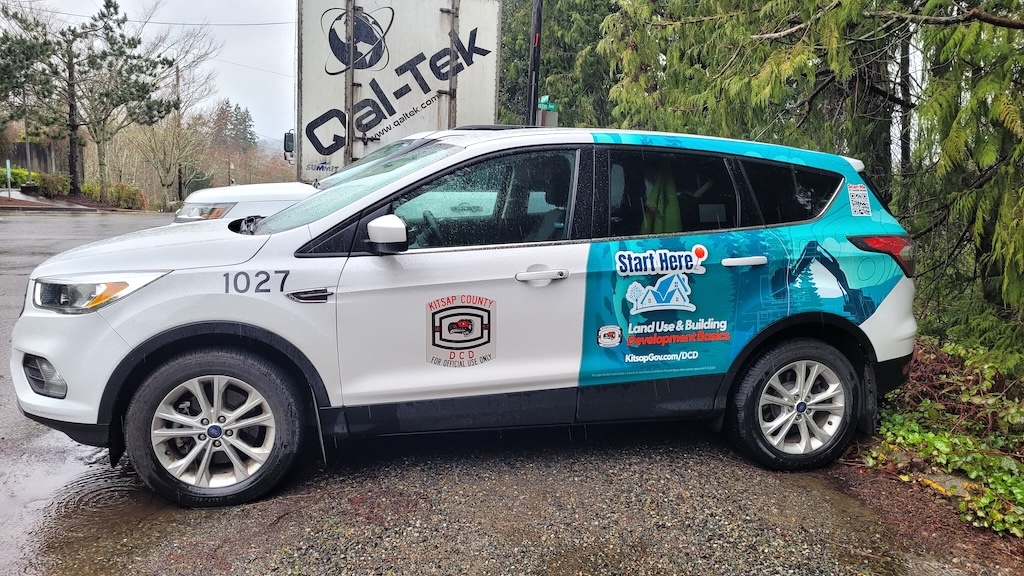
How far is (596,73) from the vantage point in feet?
65.5

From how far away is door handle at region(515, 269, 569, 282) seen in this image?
3.57m

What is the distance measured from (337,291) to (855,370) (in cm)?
278

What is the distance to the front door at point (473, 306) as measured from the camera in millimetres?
3457

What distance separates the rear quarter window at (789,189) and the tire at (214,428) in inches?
101

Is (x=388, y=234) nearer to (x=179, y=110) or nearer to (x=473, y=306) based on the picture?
(x=473, y=306)

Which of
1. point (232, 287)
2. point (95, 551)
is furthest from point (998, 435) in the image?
point (95, 551)

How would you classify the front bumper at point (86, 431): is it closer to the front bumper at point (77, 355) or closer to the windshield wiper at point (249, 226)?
the front bumper at point (77, 355)

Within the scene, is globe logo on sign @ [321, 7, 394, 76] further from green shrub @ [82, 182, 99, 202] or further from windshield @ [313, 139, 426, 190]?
green shrub @ [82, 182, 99, 202]

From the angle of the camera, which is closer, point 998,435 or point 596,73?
point 998,435

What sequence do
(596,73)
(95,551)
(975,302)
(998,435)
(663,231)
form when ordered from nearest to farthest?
1. (95,551)
2. (663,231)
3. (998,435)
4. (975,302)
5. (596,73)

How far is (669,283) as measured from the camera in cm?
375

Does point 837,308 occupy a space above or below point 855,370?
above

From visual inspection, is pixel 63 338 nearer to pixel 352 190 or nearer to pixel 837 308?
pixel 352 190

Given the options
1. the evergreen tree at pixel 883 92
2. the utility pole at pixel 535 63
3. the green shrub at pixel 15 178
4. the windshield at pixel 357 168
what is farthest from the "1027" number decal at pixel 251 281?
the green shrub at pixel 15 178
